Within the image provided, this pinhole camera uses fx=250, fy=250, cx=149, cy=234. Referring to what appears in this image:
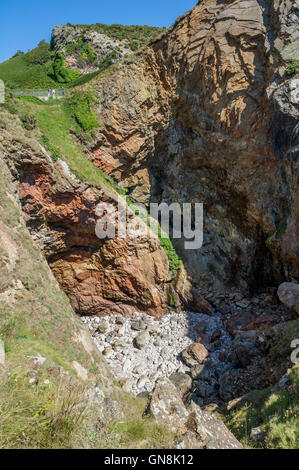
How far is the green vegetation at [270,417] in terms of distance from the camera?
502cm

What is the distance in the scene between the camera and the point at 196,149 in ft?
55.6

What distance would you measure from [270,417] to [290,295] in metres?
6.26

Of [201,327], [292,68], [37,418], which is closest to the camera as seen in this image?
[37,418]

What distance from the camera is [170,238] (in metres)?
17.8

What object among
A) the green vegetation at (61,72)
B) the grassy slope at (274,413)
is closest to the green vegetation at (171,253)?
the grassy slope at (274,413)

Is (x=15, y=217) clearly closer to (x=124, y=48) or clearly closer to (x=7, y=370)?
(x=7, y=370)

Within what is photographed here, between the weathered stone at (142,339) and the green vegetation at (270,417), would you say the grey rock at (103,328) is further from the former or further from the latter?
the green vegetation at (270,417)

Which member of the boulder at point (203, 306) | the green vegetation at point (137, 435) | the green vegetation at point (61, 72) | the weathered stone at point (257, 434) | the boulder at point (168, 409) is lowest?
the boulder at point (203, 306)

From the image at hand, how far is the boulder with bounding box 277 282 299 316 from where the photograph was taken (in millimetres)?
10773

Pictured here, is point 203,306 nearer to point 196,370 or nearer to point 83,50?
point 196,370

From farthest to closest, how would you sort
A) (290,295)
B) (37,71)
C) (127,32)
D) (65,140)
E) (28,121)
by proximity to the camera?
1. (127,32)
2. (37,71)
3. (65,140)
4. (28,121)
5. (290,295)

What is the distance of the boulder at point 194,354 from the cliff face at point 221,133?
436cm

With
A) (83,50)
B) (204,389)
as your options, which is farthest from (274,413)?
(83,50)
